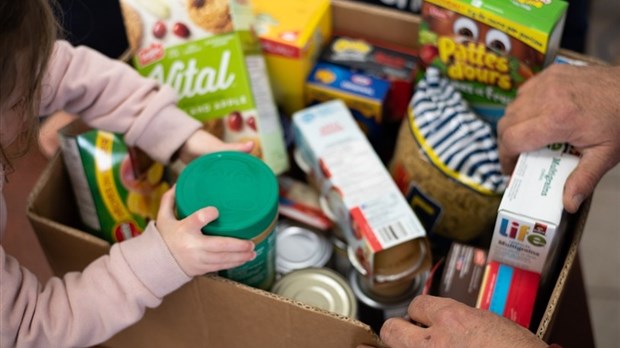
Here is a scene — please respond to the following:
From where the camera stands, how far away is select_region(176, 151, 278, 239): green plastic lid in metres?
0.83

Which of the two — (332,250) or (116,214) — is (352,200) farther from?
(116,214)

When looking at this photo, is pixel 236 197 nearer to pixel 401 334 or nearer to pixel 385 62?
pixel 401 334

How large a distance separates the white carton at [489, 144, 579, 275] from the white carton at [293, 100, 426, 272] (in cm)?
13

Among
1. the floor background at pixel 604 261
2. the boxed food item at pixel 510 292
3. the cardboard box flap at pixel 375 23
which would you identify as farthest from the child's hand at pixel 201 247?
the floor background at pixel 604 261

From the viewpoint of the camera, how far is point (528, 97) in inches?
38.7

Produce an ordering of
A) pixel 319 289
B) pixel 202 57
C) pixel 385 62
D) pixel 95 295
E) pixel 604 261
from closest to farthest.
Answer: pixel 95 295
pixel 319 289
pixel 202 57
pixel 385 62
pixel 604 261

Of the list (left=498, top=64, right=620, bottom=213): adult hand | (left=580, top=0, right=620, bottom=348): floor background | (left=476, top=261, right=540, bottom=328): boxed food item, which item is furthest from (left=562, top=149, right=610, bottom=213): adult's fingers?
(left=580, top=0, right=620, bottom=348): floor background

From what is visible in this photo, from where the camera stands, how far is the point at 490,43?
1.04 m

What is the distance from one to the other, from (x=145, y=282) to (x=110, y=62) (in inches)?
15.1

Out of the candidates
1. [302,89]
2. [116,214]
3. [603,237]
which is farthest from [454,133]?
[603,237]

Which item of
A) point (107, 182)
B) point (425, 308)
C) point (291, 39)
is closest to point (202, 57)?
point (291, 39)

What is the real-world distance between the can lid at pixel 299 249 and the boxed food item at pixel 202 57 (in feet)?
0.43

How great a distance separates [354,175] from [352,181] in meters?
0.01

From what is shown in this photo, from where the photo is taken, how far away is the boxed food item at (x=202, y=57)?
110cm
